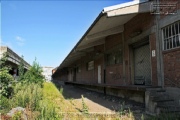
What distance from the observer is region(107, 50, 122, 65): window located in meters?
13.0

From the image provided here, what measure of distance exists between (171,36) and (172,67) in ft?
3.87

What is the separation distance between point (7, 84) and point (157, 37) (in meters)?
6.82

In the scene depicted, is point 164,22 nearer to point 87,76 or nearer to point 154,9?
point 154,9

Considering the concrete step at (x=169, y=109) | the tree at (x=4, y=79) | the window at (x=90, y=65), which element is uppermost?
the window at (x=90, y=65)

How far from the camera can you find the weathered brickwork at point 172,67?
284 inches

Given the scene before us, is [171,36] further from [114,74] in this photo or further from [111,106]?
[114,74]

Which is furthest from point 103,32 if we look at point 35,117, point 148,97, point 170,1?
point 35,117

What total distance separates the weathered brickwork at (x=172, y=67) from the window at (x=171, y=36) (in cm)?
25

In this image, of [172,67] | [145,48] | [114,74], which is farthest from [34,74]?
[172,67]

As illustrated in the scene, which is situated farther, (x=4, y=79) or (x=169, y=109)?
(x=4, y=79)

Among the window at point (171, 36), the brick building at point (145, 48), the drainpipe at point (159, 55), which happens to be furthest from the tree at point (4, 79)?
the window at point (171, 36)

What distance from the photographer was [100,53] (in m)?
16.8

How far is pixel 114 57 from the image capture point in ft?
45.8

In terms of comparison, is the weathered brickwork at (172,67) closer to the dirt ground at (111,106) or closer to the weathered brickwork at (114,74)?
the dirt ground at (111,106)
